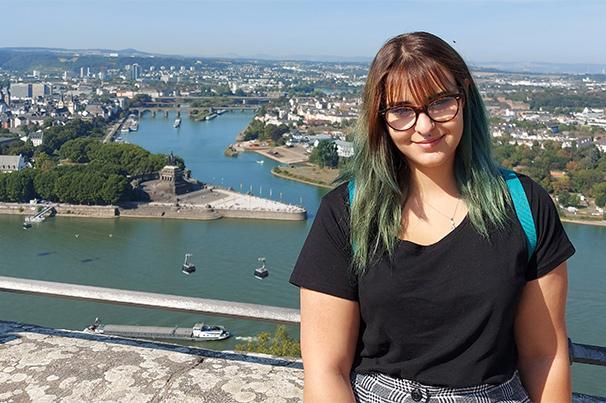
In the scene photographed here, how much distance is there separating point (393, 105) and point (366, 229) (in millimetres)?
87

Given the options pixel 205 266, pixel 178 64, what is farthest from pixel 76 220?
pixel 178 64

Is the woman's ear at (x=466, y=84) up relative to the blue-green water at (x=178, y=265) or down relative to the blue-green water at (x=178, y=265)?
up

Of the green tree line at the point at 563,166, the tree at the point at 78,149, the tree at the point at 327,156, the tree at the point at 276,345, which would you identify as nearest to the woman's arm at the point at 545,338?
the tree at the point at 276,345

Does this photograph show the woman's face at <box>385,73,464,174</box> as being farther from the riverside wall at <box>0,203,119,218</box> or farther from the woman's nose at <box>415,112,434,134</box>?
the riverside wall at <box>0,203,119,218</box>

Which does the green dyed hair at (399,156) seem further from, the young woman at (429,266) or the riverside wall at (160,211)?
the riverside wall at (160,211)

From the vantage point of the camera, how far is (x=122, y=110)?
2800 centimetres

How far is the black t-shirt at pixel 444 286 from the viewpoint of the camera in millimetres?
492

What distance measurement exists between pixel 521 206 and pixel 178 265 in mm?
6322

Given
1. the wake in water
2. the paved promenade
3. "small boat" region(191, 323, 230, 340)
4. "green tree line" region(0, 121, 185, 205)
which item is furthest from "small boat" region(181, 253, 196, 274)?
the paved promenade

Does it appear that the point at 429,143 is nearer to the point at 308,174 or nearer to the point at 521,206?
the point at 521,206

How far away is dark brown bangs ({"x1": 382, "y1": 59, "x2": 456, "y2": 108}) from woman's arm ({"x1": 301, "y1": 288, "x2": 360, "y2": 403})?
0.15 meters

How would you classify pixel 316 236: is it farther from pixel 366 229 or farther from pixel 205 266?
pixel 205 266

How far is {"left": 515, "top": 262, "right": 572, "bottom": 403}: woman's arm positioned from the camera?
0.51 m

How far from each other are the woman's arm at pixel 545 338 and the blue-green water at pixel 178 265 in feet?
10.3
